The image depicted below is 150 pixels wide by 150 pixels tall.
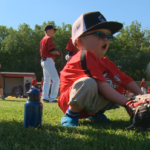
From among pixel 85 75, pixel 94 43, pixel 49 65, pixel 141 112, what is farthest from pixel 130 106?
pixel 49 65

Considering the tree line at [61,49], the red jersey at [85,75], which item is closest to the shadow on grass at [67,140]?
the red jersey at [85,75]

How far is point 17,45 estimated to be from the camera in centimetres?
4419

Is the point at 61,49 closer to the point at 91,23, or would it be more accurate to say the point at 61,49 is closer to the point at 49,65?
the point at 49,65

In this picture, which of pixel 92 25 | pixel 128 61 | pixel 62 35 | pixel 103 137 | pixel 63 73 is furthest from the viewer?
pixel 62 35

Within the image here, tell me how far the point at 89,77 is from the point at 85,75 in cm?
9

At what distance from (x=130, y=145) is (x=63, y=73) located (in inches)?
51.2

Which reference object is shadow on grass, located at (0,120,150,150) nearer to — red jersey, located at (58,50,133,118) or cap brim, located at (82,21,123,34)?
red jersey, located at (58,50,133,118)

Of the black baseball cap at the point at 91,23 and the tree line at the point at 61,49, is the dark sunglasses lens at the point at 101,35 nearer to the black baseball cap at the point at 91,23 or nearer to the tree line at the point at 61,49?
the black baseball cap at the point at 91,23

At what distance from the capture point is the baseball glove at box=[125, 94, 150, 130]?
74.1 inches

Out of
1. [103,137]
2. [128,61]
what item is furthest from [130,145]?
[128,61]

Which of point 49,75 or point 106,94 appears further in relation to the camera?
point 49,75

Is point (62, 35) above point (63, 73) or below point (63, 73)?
above

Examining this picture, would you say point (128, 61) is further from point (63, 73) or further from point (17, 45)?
point (63, 73)

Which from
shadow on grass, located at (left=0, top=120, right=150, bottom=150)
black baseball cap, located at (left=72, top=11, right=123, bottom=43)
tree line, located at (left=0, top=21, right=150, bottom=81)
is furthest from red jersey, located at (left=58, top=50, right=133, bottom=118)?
tree line, located at (left=0, top=21, right=150, bottom=81)
